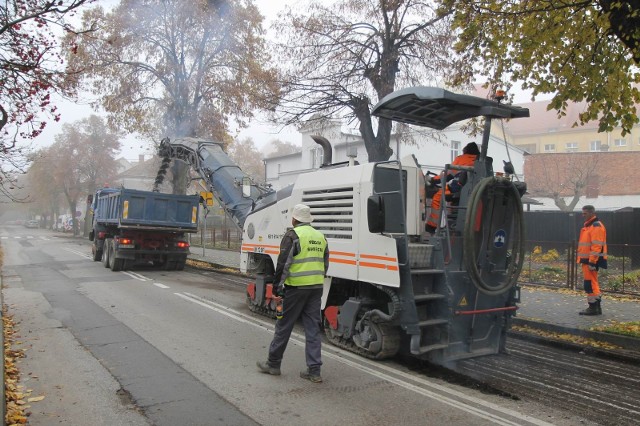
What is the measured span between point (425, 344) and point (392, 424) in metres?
1.68

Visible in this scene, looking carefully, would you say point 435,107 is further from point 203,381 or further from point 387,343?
point 203,381

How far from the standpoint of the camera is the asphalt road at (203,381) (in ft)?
14.7

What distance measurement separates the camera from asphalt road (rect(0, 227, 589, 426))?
448cm

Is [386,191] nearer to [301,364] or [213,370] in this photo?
[301,364]

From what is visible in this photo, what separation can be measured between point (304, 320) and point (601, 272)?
1072 cm

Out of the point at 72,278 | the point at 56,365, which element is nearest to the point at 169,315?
the point at 56,365

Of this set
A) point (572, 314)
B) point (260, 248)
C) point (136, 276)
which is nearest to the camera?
point (260, 248)

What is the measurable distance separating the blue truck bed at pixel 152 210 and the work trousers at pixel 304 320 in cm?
1111

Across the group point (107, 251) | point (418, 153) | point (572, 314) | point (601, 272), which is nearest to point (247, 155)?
point (418, 153)

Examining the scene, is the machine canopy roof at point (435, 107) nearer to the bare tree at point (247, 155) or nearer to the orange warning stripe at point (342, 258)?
the orange warning stripe at point (342, 258)

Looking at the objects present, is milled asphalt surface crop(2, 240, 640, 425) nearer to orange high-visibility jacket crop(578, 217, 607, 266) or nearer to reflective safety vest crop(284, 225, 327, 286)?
orange high-visibility jacket crop(578, 217, 607, 266)

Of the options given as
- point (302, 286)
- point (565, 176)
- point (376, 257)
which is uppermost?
point (565, 176)

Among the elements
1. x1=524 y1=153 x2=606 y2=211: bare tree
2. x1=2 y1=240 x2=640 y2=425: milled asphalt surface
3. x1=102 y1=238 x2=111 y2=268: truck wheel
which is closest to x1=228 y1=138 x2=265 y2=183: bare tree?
x1=524 y1=153 x2=606 y2=211: bare tree

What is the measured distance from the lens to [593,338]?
303 inches
